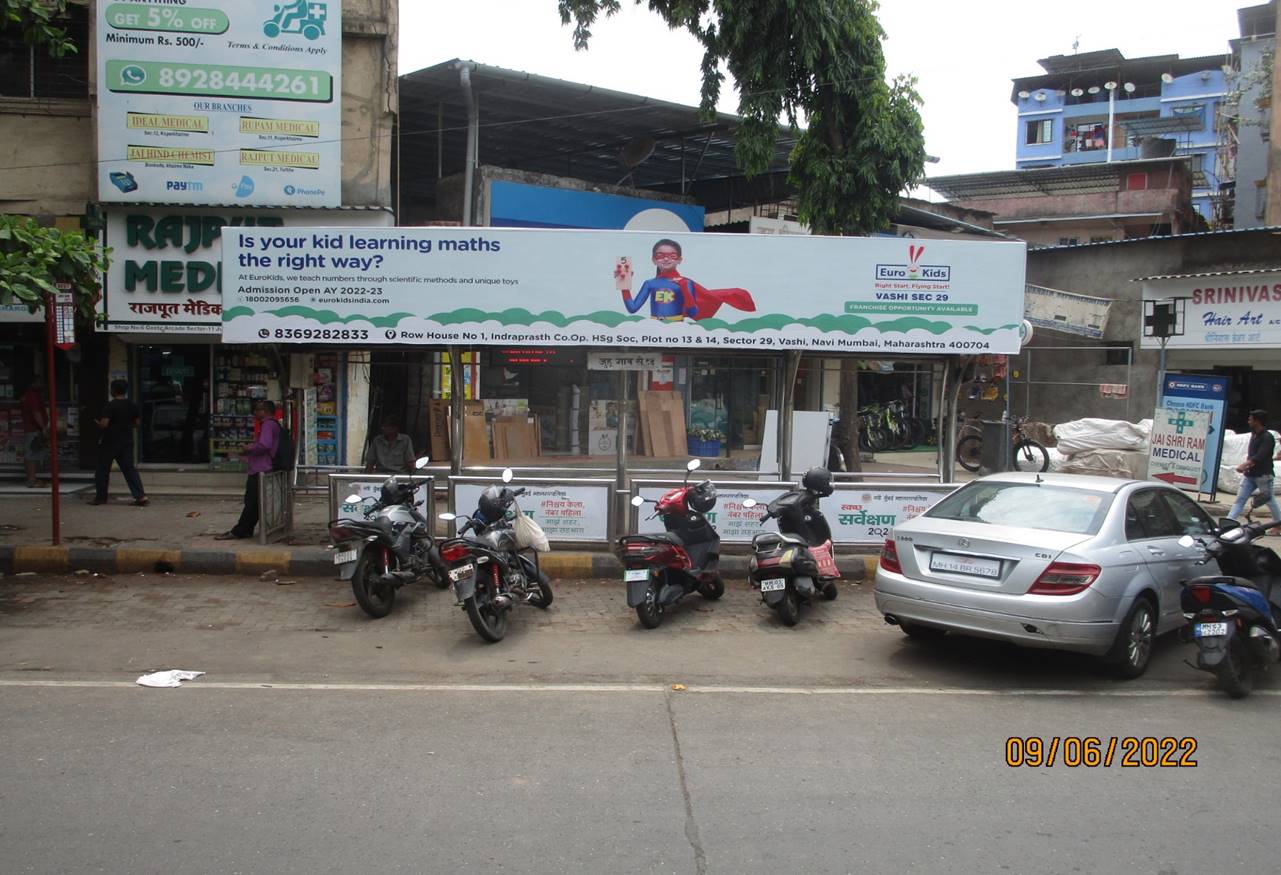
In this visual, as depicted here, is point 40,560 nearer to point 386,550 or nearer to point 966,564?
point 386,550

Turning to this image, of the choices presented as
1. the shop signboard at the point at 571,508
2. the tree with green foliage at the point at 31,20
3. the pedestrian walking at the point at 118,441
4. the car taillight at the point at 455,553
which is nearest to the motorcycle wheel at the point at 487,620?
the car taillight at the point at 455,553

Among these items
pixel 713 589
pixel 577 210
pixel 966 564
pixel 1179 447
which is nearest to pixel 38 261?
pixel 713 589

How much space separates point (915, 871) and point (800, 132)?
1360cm

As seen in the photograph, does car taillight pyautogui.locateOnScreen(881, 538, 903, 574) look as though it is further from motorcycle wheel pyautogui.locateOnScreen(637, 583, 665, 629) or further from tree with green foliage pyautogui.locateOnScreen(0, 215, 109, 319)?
tree with green foliage pyautogui.locateOnScreen(0, 215, 109, 319)

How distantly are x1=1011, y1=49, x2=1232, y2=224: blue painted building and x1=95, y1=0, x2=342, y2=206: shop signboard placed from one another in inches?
1876

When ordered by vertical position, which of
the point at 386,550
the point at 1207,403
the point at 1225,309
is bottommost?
the point at 386,550

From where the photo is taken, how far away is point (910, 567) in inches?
272

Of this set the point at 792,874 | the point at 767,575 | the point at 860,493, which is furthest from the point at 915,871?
the point at 860,493

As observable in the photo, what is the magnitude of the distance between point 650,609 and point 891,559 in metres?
2.04

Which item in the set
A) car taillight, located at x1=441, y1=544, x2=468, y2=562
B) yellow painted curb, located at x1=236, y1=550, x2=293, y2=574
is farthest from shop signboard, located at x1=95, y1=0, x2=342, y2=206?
car taillight, located at x1=441, y1=544, x2=468, y2=562

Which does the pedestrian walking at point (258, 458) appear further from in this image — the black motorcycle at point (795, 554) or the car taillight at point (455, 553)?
the black motorcycle at point (795, 554)

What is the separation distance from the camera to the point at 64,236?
30.0 feet
